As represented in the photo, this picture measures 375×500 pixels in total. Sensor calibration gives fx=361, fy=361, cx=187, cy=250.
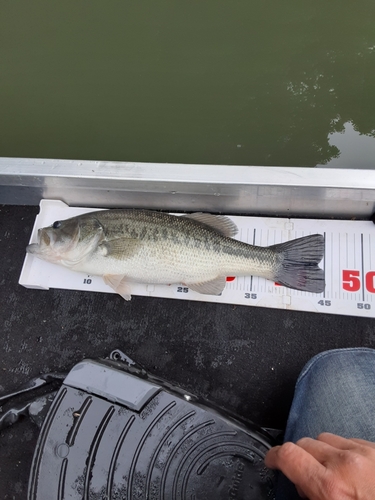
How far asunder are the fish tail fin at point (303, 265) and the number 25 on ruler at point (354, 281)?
0.15 meters

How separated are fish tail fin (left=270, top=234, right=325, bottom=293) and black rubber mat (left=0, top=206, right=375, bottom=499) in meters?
0.23

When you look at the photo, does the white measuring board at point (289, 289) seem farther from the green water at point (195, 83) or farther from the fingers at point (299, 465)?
the fingers at point (299, 465)

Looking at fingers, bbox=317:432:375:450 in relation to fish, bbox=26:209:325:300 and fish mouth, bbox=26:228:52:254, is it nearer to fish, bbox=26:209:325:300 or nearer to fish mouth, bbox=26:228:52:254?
fish, bbox=26:209:325:300

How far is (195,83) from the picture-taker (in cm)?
348

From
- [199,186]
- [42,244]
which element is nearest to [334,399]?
[199,186]

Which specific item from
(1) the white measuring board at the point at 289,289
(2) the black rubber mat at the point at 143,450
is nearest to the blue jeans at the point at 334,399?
(2) the black rubber mat at the point at 143,450

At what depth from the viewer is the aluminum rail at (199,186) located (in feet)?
6.34

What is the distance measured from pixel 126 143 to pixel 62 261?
153cm

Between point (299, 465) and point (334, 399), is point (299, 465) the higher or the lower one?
the lower one

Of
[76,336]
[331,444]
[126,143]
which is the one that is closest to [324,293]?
[331,444]

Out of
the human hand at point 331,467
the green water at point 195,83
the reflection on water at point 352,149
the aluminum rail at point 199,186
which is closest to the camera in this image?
the human hand at point 331,467

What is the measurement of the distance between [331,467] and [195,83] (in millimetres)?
3378

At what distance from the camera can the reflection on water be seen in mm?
2941

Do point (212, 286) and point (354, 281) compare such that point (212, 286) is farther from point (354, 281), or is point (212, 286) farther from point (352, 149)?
point (352, 149)
